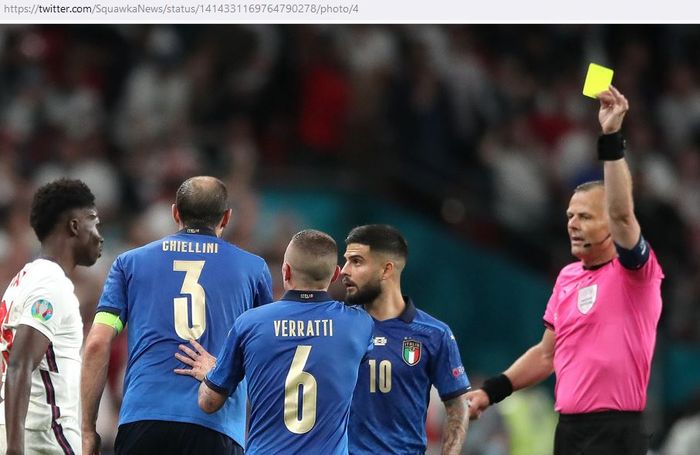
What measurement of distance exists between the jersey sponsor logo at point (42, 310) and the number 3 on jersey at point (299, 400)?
49.9 inches

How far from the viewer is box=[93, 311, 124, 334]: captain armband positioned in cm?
735

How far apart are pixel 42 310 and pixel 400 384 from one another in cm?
201

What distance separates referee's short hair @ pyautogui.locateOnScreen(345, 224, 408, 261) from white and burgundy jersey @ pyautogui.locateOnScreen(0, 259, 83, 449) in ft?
5.37

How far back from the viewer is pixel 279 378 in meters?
6.87

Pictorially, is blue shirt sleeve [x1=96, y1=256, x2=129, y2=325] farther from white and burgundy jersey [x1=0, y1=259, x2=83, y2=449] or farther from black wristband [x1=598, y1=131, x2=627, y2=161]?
black wristband [x1=598, y1=131, x2=627, y2=161]

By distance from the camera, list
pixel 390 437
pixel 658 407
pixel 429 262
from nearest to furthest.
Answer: pixel 390 437
pixel 658 407
pixel 429 262

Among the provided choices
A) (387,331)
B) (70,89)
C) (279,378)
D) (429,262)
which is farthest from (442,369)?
(70,89)

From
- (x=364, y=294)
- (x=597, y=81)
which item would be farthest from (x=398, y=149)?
(x=597, y=81)

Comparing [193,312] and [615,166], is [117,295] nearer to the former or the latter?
[193,312]

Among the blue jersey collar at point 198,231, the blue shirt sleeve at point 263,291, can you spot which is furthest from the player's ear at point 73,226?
the blue shirt sleeve at point 263,291

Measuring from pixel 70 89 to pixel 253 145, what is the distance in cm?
212

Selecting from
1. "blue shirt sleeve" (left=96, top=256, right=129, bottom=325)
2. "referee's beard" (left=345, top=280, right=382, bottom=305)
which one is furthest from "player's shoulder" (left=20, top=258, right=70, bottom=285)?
"referee's beard" (left=345, top=280, right=382, bottom=305)

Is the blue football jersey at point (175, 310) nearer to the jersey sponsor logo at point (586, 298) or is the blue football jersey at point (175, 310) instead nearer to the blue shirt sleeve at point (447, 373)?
the blue shirt sleeve at point (447, 373)

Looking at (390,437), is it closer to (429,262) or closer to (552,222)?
(429,262)
